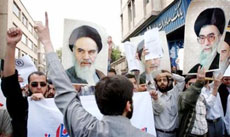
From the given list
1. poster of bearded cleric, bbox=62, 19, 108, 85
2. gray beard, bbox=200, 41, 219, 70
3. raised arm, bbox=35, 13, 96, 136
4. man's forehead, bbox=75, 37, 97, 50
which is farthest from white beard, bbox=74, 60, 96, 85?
raised arm, bbox=35, 13, 96, 136

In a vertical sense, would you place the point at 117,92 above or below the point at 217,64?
below

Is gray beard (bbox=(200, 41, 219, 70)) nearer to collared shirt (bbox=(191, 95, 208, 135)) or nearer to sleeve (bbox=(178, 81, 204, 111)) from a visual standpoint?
sleeve (bbox=(178, 81, 204, 111))

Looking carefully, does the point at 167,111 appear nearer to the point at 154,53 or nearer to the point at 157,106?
the point at 157,106

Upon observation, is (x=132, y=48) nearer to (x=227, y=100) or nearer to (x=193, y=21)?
(x=193, y=21)

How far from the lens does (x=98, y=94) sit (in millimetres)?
1222

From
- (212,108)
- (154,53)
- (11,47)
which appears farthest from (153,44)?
(11,47)

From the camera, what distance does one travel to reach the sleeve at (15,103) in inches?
65.2

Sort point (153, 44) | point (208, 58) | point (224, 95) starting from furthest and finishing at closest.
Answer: point (224, 95) < point (153, 44) < point (208, 58)

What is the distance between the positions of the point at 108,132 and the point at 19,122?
3.03ft

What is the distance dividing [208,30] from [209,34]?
0.05 meters

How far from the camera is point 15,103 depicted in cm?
172

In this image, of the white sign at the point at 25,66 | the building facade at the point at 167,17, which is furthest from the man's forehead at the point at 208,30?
the building facade at the point at 167,17

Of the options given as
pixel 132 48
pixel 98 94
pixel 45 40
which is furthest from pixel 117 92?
pixel 132 48

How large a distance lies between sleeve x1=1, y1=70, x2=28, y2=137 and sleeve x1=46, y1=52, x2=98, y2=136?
1.77ft
